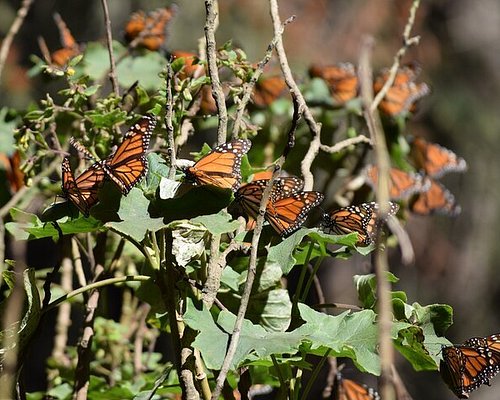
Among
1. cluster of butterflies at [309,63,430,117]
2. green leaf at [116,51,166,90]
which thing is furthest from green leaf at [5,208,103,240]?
cluster of butterflies at [309,63,430,117]

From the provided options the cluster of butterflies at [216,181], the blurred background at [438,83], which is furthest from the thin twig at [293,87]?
the blurred background at [438,83]

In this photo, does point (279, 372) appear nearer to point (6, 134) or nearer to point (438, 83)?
point (6, 134)

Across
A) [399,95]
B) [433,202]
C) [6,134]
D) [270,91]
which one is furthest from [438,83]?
[6,134]

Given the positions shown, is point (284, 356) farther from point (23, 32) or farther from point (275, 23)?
point (23, 32)

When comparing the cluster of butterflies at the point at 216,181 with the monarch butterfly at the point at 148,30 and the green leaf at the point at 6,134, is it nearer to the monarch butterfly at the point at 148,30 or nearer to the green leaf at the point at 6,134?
the green leaf at the point at 6,134

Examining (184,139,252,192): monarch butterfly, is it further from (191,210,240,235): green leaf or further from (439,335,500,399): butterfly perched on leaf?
(439,335,500,399): butterfly perched on leaf
